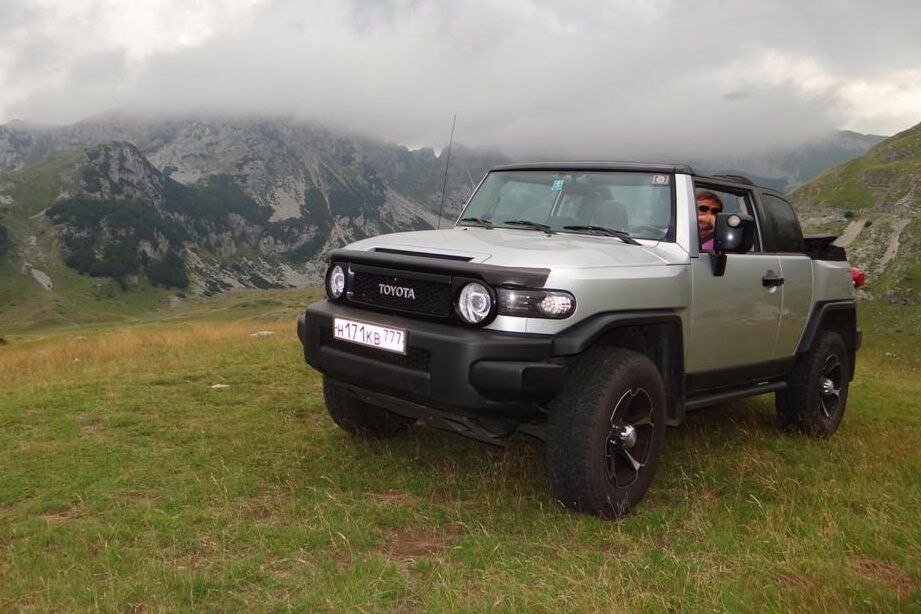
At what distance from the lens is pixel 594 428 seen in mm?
4367

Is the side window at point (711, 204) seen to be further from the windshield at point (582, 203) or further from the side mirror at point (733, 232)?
the side mirror at point (733, 232)

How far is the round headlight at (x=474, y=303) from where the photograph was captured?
4336mm

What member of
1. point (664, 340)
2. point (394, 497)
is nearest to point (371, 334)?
point (394, 497)

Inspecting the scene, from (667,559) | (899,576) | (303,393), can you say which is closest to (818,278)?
(899,576)

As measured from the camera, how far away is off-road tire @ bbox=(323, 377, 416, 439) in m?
6.10

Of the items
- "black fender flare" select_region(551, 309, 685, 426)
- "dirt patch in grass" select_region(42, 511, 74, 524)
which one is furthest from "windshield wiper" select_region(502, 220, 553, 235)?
"dirt patch in grass" select_region(42, 511, 74, 524)

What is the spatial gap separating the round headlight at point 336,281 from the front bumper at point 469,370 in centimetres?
73

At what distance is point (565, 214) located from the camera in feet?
19.1

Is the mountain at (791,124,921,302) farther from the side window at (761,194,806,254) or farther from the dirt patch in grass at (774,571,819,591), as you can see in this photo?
the dirt patch in grass at (774,571,819,591)

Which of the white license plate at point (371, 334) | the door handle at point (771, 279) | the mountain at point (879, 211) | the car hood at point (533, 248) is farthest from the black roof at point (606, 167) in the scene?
the mountain at point (879, 211)

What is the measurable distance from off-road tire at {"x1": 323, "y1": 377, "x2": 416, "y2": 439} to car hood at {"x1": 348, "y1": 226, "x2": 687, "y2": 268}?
4.66ft

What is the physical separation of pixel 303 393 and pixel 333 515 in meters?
4.49

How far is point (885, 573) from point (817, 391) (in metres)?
3.35

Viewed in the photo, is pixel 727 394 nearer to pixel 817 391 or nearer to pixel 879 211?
pixel 817 391
